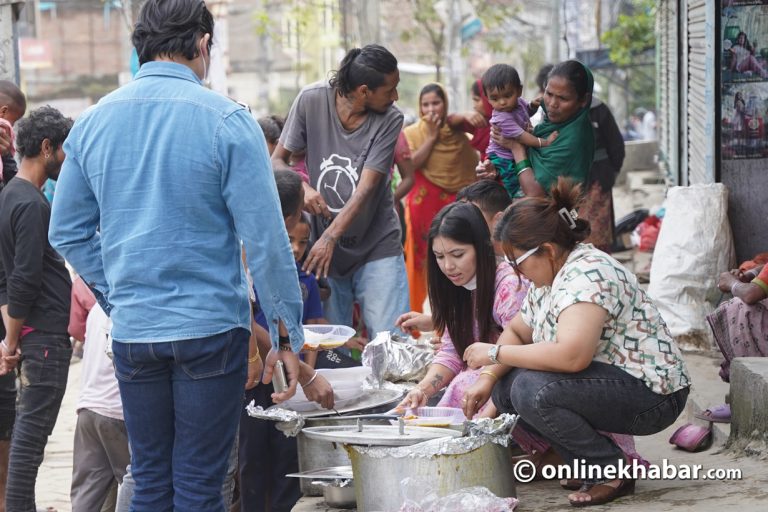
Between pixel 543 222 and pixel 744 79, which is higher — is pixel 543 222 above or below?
below

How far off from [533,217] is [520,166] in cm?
193

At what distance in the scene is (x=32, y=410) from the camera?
4855mm

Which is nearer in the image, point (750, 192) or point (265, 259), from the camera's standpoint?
point (265, 259)

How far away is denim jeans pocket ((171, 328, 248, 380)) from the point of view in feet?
10.3

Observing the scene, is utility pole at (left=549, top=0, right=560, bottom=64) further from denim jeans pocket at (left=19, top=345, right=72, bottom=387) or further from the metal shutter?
denim jeans pocket at (left=19, top=345, right=72, bottom=387)

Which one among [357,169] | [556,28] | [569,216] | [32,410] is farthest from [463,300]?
[556,28]

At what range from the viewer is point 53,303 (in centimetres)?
493

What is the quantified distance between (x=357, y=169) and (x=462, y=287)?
4.30 feet

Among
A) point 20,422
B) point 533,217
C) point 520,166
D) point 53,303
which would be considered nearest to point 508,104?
point 520,166

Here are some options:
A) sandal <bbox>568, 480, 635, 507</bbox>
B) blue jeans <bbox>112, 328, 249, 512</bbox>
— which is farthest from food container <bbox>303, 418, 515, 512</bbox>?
blue jeans <bbox>112, 328, 249, 512</bbox>

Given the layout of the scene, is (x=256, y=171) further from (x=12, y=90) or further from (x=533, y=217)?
(x=12, y=90)

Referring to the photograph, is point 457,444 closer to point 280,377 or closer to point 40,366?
point 280,377

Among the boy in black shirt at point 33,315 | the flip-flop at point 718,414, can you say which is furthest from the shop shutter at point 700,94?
the boy in black shirt at point 33,315

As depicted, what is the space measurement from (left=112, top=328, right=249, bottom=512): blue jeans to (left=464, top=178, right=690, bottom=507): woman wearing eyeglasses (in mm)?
1103
